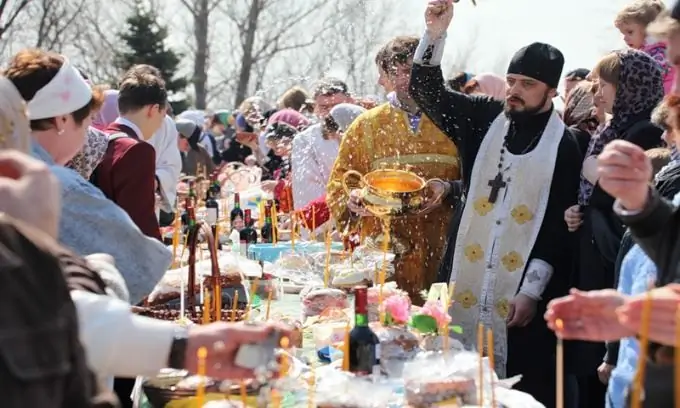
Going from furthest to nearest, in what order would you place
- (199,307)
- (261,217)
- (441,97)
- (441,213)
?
(261,217), (441,213), (441,97), (199,307)

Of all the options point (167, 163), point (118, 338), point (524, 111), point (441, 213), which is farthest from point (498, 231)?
point (167, 163)

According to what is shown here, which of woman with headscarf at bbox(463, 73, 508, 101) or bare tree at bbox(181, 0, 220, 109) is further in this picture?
bare tree at bbox(181, 0, 220, 109)

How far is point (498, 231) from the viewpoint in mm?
3672

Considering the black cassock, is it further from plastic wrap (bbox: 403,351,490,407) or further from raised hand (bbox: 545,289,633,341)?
raised hand (bbox: 545,289,633,341)

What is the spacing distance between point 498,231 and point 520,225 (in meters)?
0.09

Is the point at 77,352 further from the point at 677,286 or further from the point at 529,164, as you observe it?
the point at 529,164

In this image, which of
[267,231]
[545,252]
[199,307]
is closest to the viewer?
[199,307]

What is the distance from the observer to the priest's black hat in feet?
12.1

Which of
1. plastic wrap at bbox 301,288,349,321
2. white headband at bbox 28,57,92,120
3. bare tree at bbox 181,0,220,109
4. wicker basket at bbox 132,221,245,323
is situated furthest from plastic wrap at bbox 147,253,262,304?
bare tree at bbox 181,0,220,109

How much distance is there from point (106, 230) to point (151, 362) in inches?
37.6

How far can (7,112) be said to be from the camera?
6.19 feet

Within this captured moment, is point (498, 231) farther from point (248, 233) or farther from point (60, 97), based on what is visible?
point (248, 233)

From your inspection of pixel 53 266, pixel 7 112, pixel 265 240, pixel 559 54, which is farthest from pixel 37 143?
pixel 265 240

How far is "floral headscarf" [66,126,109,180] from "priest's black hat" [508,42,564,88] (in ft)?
5.60
